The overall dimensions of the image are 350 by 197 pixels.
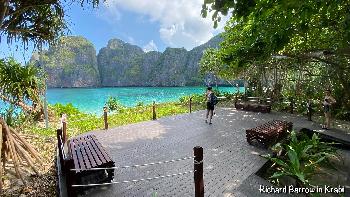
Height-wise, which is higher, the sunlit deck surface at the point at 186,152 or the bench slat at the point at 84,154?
the bench slat at the point at 84,154

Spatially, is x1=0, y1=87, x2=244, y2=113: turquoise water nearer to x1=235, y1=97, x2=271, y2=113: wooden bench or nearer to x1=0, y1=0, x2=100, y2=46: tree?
x1=235, y1=97, x2=271, y2=113: wooden bench

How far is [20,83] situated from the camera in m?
12.1

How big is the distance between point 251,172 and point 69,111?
1465 centimetres

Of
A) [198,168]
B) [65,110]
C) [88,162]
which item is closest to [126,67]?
[65,110]

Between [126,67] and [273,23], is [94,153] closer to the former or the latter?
[273,23]

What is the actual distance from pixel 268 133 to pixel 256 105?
8.66 m

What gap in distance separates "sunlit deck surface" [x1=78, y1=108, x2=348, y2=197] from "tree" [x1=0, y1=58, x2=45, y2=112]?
362 cm

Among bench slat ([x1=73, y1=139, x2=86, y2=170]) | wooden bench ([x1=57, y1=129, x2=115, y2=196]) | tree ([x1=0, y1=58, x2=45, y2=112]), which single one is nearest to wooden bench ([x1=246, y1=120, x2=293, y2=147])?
wooden bench ([x1=57, y1=129, x2=115, y2=196])

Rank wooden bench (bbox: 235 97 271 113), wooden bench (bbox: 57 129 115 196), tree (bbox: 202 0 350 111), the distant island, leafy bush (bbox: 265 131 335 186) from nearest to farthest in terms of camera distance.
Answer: tree (bbox: 202 0 350 111), wooden bench (bbox: 57 129 115 196), leafy bush (bbox: 265 131 335 186), wooden bench (bbox: 235 97 271 113), the distant island

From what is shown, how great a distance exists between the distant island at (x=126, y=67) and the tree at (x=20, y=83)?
433 ft

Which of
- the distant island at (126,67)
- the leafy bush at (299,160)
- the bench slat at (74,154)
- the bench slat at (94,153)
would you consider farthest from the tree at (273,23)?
the distant island at (126,67)

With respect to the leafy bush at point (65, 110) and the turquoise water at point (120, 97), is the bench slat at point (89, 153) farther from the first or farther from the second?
the turquoise water at point (120, 97)

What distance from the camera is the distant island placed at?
521ft

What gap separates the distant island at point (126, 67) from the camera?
521 feet
